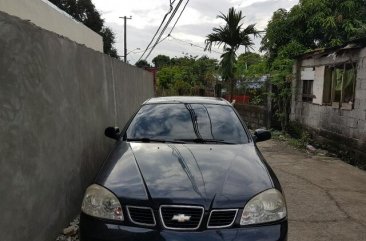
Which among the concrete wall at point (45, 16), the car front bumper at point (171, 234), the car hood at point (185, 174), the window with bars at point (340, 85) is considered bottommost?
the car front bumper at point (171, 234)

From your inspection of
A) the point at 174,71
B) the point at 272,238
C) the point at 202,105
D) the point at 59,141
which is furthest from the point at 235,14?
the point at 174,71

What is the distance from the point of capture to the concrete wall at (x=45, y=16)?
10820mm

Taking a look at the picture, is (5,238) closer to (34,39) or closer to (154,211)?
(154,211)

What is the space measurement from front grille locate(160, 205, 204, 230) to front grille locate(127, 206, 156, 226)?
8 centimetres

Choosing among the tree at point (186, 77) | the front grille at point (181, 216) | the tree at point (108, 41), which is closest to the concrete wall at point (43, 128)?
the front grille at point (181, 216)

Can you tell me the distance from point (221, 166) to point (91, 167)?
2.53 meters

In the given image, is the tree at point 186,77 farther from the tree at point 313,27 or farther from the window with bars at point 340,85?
the window with bars at point 340,85

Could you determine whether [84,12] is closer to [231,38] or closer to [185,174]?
[231,38]

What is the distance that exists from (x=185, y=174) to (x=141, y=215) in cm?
54

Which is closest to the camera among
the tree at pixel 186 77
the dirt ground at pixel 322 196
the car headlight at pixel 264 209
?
the car headlight at pixel 264 209

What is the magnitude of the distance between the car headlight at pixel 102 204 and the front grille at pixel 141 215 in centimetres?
8

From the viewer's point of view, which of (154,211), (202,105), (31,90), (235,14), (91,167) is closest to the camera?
(154,211)

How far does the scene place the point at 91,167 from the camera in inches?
215

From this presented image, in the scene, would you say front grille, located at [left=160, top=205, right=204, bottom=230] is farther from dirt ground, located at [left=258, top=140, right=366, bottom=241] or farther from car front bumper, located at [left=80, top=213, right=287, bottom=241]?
dirt ground, located at [left=258, top=140, right=366, bottom=241]
